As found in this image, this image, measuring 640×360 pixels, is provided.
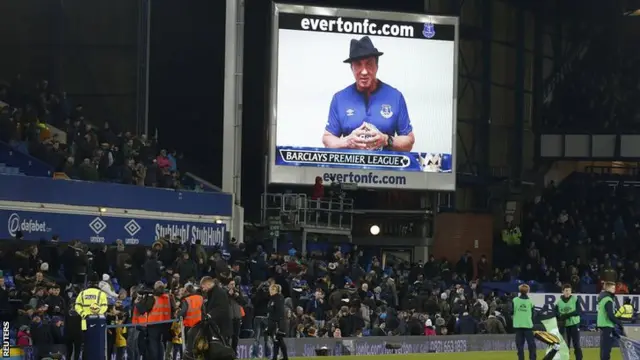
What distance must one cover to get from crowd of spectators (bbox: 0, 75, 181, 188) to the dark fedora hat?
7.41 meters

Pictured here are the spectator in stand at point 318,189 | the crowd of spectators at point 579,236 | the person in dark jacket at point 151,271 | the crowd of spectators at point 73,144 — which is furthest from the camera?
the crowd of spectators at point 579,236

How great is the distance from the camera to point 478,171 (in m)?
56.9

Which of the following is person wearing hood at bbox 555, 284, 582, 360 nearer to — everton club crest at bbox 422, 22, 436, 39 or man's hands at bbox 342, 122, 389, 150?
man's hands at bbox 342, 122, 389, 150

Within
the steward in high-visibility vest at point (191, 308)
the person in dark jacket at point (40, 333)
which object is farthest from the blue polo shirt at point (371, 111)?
the steward in high-visibility vest at point (191, 308)

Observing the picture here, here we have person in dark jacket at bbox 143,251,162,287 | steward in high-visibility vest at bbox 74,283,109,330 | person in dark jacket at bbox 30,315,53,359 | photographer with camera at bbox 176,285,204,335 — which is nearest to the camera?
photographer with camera at bbox 176,285,204,335

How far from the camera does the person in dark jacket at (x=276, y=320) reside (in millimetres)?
29620

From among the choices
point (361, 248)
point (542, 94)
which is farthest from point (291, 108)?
point (542, 94)

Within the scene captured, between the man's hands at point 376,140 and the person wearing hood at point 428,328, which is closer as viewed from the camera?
the person wearing hood at point 428,328

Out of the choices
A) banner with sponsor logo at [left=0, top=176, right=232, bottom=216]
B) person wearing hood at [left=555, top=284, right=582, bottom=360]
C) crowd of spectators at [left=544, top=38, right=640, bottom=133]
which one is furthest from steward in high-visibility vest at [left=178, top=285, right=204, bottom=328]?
crowd of spectators at [left=544, top=38, right=640, bottom=133]

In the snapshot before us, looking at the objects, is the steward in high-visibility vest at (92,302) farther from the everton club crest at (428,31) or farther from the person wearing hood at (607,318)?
the everton club crest at (428,31)

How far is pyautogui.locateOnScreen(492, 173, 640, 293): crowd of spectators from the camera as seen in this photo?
5303 cm

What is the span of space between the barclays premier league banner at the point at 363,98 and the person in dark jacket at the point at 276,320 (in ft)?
54.2

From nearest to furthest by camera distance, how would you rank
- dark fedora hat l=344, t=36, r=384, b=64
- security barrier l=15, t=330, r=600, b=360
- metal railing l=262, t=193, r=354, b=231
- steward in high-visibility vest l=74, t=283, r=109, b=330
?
steward in high-visibility vest l=74, t=283, r=109, b=330 < security barrier l=15, t=330, r=600, b=360 < metal railing l=262, t=193, r=354, b=231 < dark fedora hat l=344, t=36, r=384, b=64

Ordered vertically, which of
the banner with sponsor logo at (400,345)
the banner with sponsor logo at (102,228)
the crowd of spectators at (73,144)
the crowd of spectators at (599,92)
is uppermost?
the crowd of spectators at (599,92)
